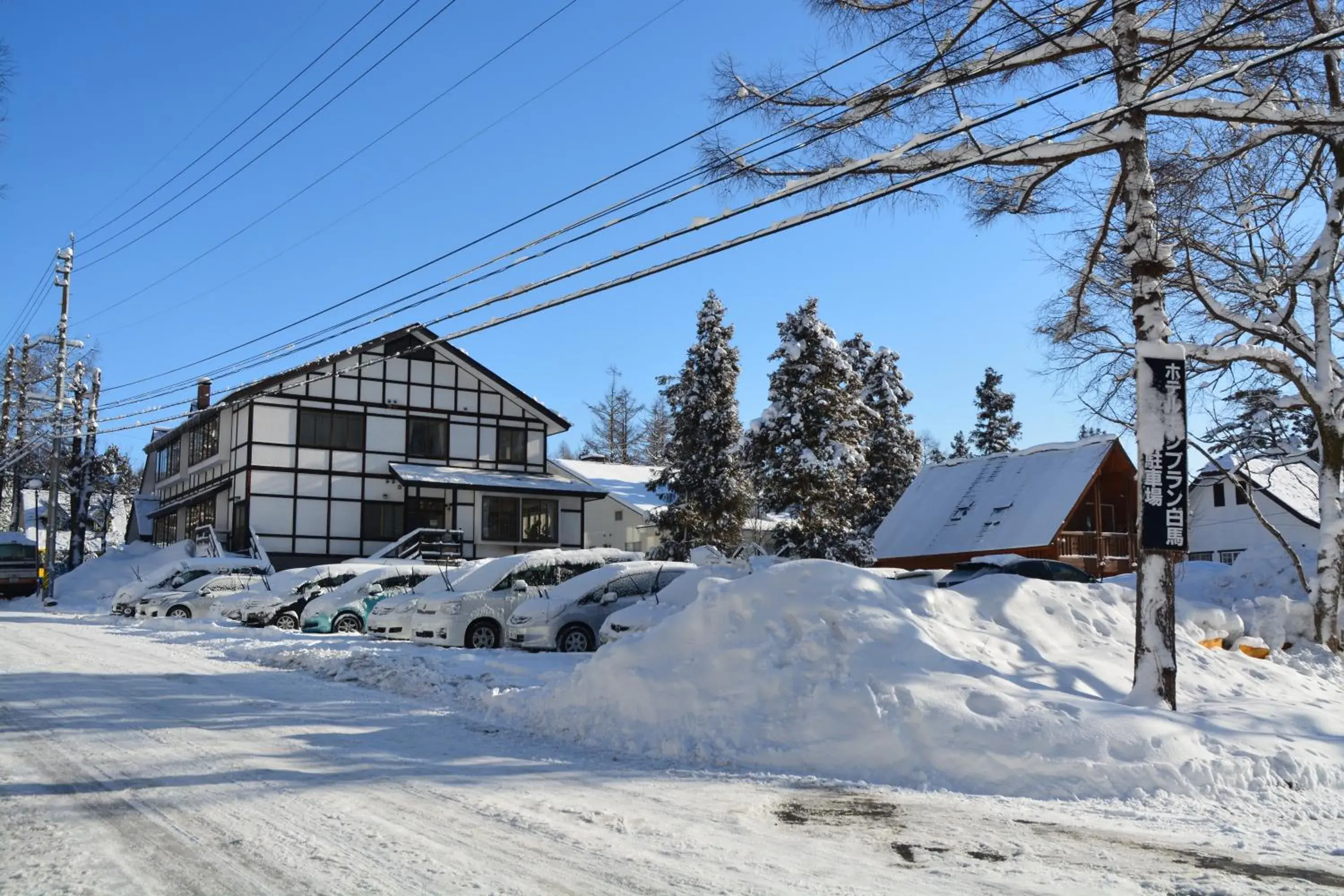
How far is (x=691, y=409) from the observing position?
135 ft

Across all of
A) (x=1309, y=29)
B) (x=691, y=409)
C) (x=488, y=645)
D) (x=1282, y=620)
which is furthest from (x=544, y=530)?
(x=1309, y=29)

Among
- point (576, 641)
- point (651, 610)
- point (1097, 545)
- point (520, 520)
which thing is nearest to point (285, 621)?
point (576, 641)

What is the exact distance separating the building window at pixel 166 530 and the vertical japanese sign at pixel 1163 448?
1844 inches

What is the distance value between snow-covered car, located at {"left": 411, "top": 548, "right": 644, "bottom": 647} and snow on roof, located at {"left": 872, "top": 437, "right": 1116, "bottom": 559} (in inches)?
649

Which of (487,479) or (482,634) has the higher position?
(487,479)

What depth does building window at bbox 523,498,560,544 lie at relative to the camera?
44.2 meters

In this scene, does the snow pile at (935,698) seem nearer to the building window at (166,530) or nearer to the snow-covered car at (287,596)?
the snow-covered car at (287,596)

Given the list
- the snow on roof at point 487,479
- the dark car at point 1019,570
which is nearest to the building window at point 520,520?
the snow on roof at point 487,479

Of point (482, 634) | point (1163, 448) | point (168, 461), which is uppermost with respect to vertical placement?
point (168, 461)

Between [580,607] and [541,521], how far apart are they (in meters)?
27.6

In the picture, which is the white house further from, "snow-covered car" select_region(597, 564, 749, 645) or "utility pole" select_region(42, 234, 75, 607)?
"utility pole" select_region(42, 234, 75, 607)

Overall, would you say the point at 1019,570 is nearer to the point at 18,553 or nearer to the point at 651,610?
the point at 651,610

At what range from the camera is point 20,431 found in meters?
49.4

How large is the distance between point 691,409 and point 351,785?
34.0 m
